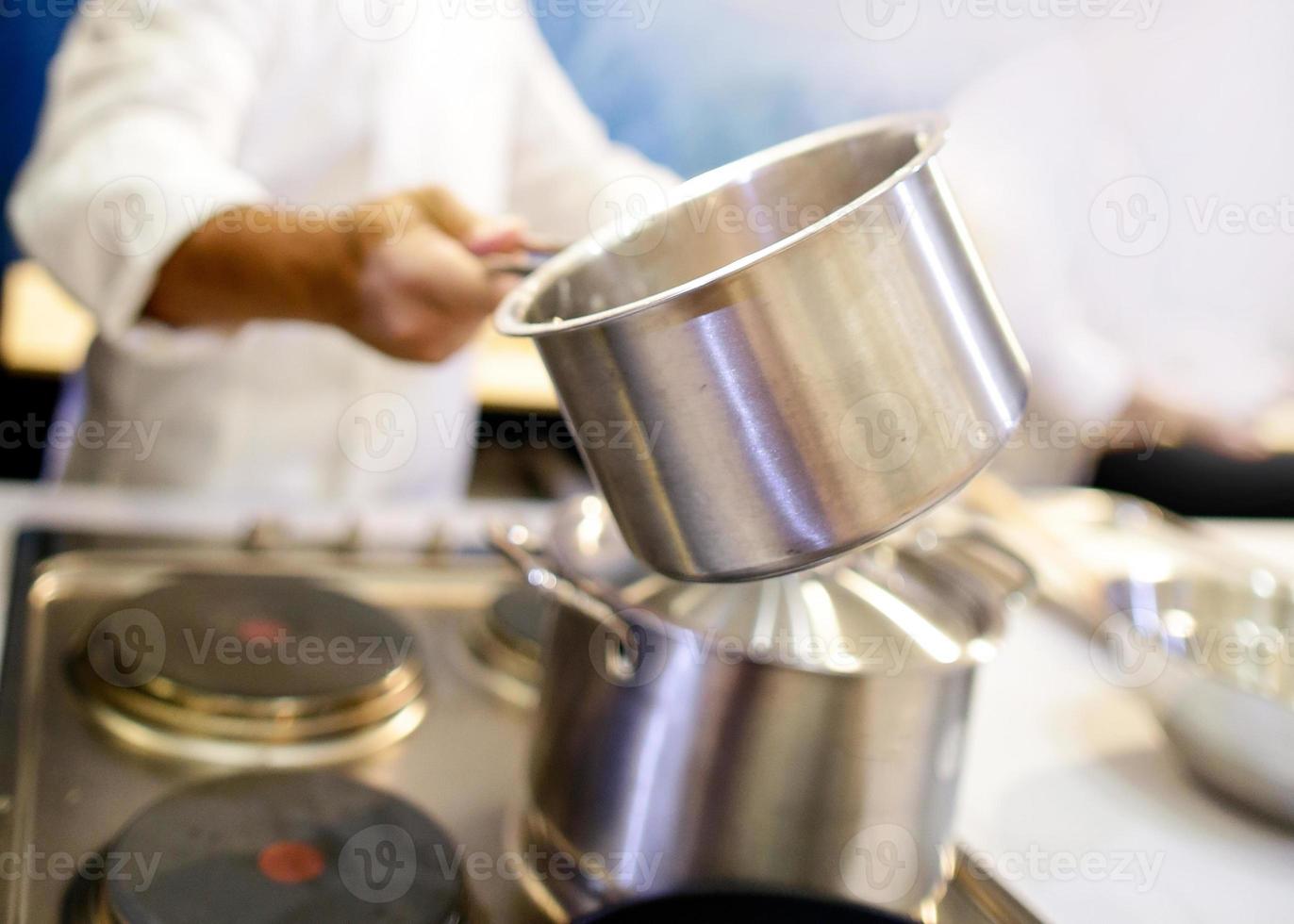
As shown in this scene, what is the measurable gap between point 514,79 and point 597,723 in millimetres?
960

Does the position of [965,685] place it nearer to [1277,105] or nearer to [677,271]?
[677,271]

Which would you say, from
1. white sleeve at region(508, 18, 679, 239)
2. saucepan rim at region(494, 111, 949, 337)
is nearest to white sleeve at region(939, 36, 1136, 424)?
white sleeve at region(508, 18, 679, 239)

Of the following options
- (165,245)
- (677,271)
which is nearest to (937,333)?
(677,271)

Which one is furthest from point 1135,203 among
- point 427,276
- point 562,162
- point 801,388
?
point 801,388

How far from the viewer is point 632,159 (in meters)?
1.43

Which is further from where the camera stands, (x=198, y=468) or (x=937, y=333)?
(x=198, y=468)

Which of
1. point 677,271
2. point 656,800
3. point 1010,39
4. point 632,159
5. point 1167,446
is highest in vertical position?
point 1010,39

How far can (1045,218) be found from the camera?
1.92m

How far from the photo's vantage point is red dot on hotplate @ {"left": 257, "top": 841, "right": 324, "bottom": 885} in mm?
602

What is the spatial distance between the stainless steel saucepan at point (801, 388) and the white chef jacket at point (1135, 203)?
134 centimetres

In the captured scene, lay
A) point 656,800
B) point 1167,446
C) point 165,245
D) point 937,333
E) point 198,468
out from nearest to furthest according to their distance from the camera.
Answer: point 937,333 < point 656,800 < point 165,245 < point 198,468 < point 1167,446

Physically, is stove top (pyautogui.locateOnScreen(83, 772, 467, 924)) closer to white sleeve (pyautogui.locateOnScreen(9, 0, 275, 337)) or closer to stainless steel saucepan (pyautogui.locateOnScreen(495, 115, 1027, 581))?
stainless steel saucepan (pyautogui.locateOnScreen(495, 115, 1027, 581))

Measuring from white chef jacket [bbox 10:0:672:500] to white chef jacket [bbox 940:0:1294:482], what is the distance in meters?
0.71

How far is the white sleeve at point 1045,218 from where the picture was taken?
5.81 feet
